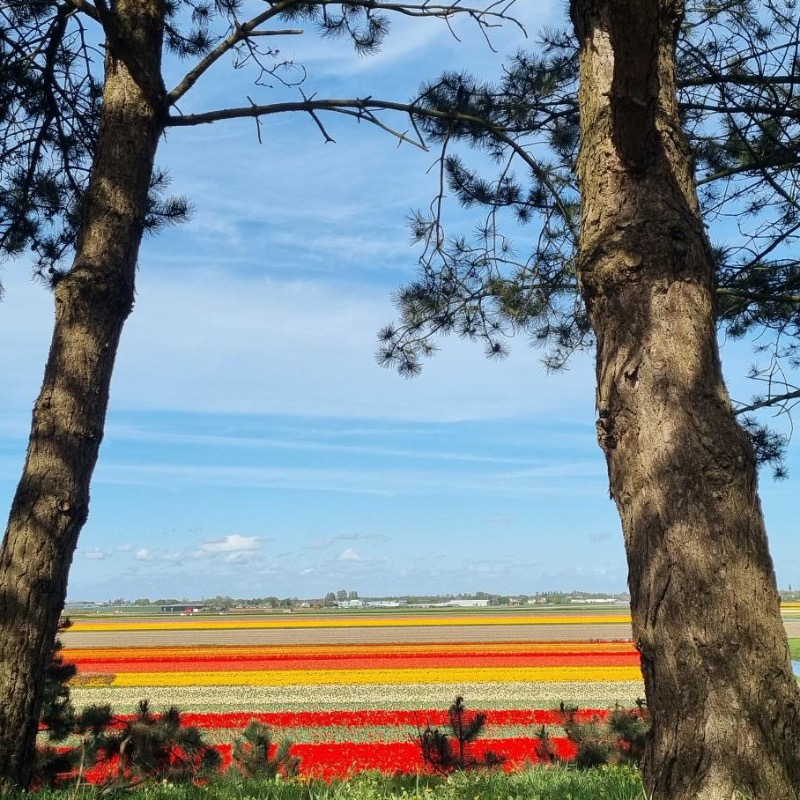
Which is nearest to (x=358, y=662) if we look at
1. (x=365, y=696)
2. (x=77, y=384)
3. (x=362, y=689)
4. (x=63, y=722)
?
(x=362, y=689)

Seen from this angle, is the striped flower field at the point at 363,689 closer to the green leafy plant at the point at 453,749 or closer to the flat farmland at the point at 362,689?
the flat farmland at the point at 362,689

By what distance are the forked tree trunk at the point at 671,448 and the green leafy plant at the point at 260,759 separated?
308 centimetres

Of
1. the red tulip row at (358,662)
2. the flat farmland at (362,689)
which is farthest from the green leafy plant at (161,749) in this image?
the red tulip row at (358,662)

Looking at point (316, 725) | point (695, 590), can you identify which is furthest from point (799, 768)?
point (316, 725)

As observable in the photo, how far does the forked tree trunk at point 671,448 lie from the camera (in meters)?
3.07

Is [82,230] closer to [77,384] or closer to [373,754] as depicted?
[77,384]

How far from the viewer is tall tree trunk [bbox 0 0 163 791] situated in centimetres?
450

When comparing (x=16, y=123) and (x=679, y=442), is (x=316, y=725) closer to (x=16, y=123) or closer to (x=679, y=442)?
(x=16, y=123)

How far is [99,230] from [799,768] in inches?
176

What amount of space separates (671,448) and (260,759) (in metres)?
3.77

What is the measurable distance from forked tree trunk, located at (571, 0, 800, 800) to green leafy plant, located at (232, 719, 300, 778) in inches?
121

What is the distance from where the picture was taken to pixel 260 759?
19.0ft

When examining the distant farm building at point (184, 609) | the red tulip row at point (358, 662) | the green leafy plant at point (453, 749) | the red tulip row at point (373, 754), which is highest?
the green leafy plant at point (453, 749)

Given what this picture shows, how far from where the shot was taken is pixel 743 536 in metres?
3.24
